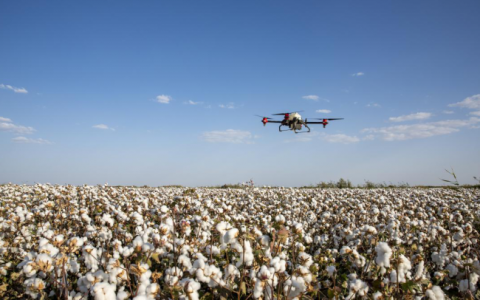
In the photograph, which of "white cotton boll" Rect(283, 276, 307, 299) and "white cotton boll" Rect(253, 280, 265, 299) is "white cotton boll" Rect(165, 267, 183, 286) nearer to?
"white cotton boll" Rect(253, 280, 265, 299)

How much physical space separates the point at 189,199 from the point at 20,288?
3.55 meters

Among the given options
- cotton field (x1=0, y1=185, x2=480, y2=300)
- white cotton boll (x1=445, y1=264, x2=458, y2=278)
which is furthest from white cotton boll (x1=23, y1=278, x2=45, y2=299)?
white cotton boll (x1=445, y1=264, x2=458, y2=278)

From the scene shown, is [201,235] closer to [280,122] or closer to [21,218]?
[21,218]

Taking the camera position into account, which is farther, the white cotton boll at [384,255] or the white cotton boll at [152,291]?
the white cotton boll at [384,255]

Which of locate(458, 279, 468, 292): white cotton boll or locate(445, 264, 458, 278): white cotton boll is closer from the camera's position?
locate(458, 279, 468, 292): white cotton boll

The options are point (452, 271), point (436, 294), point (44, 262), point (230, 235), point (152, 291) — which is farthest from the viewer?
point (452, 271)

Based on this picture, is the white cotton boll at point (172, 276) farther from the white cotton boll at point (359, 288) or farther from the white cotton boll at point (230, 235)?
the white cotton boll at point (359, 288)

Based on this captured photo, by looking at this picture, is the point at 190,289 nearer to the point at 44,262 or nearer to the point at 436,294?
the point at 44,262

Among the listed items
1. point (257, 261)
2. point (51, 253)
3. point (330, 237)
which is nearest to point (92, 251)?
point (51, 253)

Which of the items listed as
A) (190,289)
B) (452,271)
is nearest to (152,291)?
(190,289)

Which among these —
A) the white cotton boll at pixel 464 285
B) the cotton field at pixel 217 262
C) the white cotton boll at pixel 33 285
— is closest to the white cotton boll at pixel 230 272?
the cotton field at pixel 217 262

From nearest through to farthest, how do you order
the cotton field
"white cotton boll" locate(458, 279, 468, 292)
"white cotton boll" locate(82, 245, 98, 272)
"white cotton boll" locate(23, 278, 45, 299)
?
the cotton field, "white cotton boll" locate(458, 279, 468, 292), "white cotton boll" locate(23, 278, 45, 299), "white cotton boll" locate(82, 245, 98, 272)

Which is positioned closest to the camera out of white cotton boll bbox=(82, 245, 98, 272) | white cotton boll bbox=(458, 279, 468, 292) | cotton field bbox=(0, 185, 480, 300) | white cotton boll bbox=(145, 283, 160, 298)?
white cotton boll bbox=(145, 283, 160, 298)

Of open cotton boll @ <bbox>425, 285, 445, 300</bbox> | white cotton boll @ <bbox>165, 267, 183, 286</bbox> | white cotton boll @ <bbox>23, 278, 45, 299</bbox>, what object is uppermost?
open cotton boll @ <bbox>425, 285, 445, 300</bbox>
